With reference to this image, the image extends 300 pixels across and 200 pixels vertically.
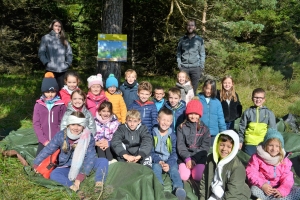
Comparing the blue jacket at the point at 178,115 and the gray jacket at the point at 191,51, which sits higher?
the gray jacket at the point at 191,51

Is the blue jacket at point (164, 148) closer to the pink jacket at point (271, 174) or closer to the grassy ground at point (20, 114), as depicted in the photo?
the pink jacket at point (271, 174)

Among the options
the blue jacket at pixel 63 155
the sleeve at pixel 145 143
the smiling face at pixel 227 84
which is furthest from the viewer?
the smiling face at pixel 227 84

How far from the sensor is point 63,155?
3818 mm

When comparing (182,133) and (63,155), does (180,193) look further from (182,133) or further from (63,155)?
(63,155)

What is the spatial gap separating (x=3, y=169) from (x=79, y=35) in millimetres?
11140

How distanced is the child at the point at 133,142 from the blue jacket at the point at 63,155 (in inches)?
14.5

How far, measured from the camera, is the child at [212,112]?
16.2 feet

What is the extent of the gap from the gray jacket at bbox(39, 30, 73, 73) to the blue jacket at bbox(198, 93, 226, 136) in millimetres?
2520

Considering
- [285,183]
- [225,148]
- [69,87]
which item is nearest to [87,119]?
[69,87]

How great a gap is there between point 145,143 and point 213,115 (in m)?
1.37

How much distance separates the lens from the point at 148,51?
13266 millimetres

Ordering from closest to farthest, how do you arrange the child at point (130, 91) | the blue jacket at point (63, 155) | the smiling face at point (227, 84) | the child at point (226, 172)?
the child at point (226, 172)
the blue jacket at point (63, 155)
the smiling face at point (227, 84)
the child at point (130, 91)

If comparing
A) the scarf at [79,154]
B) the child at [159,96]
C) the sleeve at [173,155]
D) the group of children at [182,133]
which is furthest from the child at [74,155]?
the child at [159,96]

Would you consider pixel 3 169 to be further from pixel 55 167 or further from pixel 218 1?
pixel 218 1
